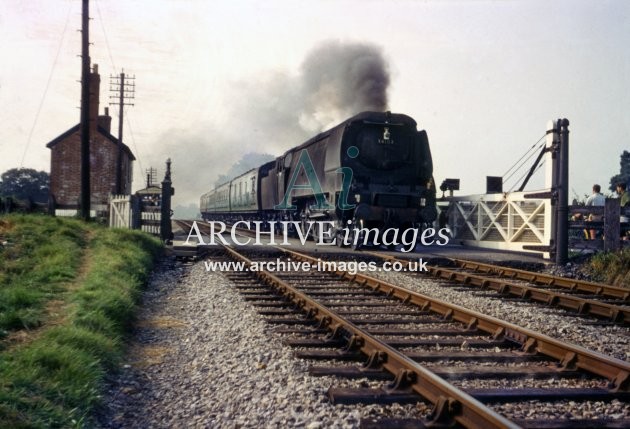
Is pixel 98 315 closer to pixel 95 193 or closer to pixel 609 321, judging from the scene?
pixel 609 321

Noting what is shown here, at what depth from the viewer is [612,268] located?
32.2 feet

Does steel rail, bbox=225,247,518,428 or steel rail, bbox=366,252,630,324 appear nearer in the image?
steel rail, bbox=225,247,518,428

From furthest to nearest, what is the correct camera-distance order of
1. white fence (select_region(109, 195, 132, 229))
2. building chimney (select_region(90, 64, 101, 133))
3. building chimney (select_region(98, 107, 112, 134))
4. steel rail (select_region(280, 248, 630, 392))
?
building chimney (select_region(98, 107, 112, 134))
building chimney (select_region(90, 64, 101, 133))
white fence (select_region(109, 195, 132, 229))
steel rail (select_region(280, 248, 630, 392))

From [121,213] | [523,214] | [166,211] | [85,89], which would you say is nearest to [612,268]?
[523,214]

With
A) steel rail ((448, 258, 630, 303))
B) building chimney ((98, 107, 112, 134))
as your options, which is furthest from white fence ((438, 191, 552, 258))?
building chimney ((98, 107, 112, 134))

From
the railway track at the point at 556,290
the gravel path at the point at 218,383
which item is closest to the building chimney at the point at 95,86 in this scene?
the railway track at the point at 556,290

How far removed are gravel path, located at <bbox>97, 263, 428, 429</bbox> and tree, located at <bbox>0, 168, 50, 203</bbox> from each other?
58.2 m

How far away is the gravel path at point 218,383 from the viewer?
3.30 m

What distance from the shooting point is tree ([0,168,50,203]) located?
192 feet

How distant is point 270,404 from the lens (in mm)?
3488

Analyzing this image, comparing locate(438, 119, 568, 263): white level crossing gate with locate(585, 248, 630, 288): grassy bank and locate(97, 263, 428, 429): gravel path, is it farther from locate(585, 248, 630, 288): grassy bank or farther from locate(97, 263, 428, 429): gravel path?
locate(97, 263, 428, 429): gravel path

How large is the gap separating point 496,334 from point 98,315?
3.72 m

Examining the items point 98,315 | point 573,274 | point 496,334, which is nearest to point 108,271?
point 98,315

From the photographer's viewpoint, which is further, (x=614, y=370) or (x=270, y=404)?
(x=614, y=370)
